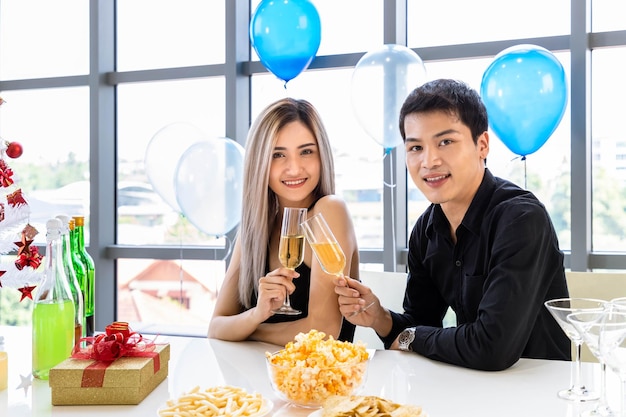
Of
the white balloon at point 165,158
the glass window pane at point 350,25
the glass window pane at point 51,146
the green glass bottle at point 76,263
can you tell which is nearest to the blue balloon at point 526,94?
the glass window pane at point 350,25

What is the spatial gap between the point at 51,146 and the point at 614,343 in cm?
420

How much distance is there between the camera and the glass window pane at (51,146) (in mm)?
4383

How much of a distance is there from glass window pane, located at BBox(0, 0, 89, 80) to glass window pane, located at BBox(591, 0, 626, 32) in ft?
10.7

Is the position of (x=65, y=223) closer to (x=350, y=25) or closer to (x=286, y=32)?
(x=286, y=32)

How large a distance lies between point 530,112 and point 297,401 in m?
1.94

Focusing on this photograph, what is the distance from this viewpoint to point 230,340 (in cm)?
187

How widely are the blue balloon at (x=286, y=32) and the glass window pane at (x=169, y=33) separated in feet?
3.14

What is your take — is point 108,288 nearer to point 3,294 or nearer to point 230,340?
point 3,294

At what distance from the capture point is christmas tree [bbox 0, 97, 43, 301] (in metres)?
1.44

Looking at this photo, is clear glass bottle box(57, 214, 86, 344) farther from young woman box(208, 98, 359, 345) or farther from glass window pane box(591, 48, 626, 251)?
glass window pane box(591, 48, 626, 251)

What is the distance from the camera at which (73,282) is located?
60.0 inches

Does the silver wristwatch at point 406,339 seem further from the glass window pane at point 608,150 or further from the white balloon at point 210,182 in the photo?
the glass window pane at point 608,150

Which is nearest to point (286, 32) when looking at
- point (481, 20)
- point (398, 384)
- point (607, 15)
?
point (481, 20)

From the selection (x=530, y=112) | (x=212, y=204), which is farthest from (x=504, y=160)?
(x=212, y=204)
